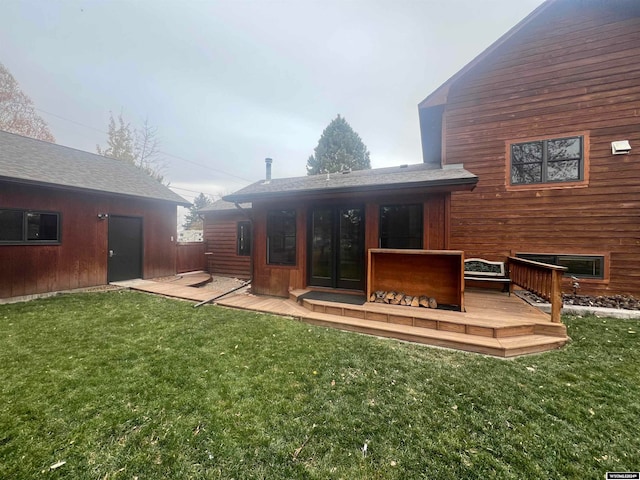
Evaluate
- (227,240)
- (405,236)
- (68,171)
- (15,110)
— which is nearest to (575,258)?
(405,236)

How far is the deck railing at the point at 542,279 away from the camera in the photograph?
3521 millimetres

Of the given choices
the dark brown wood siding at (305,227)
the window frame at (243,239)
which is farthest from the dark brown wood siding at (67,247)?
the dark brown wood siding at (305,227)

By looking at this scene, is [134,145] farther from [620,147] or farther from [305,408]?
[620,147]

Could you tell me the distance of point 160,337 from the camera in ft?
11.8

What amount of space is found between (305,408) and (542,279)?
445 cm

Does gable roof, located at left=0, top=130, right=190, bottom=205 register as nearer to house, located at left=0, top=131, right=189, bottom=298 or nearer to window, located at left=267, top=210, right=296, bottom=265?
house, located at left=0, top=131, right=189, bottom=298

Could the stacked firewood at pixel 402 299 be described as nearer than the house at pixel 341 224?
Yes

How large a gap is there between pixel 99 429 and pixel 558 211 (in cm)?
846

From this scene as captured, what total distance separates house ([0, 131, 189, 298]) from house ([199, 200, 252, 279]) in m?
1.71

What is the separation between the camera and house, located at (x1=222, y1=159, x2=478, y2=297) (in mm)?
4598

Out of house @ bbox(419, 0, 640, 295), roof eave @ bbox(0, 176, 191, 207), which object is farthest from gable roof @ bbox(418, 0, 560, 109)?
roof eave @ bbox(0, 176, 191, 207)

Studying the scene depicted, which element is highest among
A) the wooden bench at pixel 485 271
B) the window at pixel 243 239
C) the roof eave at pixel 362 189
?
the roof eave at pixel 362 189

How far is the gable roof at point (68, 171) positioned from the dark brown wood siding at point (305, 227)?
5117mm

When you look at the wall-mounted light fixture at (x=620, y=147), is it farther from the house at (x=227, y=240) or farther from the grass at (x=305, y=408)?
the house at (x=227, y=240)
